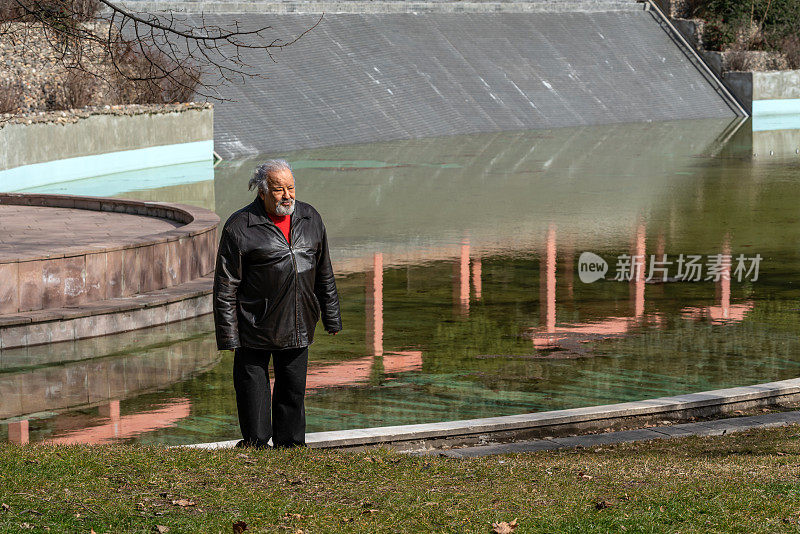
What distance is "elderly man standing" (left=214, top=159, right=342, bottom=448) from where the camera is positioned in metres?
7.06

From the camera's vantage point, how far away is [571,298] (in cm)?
1359

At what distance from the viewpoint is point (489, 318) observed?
12609 millimetres

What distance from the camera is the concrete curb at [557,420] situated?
7992mm

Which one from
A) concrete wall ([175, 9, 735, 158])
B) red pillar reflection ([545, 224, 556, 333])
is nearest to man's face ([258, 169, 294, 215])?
red pillar reflection ([545, 224, 556, 333])

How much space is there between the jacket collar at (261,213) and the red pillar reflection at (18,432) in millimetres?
2562

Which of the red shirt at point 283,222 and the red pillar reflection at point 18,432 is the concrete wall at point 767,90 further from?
the red shirt at point 283,222

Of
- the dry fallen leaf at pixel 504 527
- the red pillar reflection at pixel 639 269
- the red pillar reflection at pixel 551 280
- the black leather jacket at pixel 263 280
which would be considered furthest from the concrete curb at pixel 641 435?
the red pillar reflection at pixel 639 269

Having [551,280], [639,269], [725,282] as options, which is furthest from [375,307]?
[725,282]

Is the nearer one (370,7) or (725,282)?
(725,282)

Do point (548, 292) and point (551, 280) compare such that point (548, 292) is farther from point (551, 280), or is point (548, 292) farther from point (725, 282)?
point (725, 282)

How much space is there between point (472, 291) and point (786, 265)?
14.1ft

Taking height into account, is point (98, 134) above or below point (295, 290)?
above

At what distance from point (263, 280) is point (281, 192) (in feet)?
1.73

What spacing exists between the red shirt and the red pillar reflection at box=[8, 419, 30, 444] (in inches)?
103
